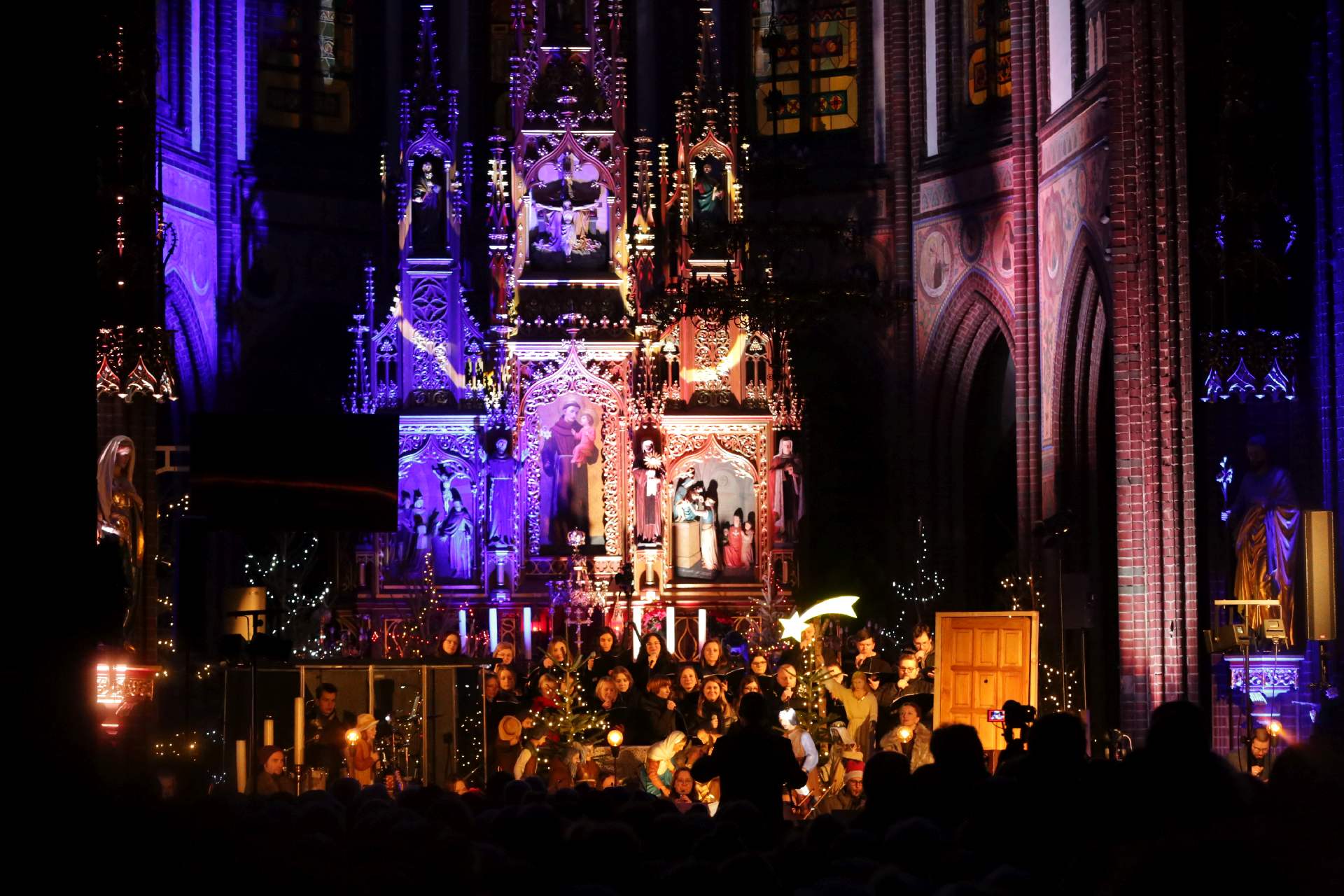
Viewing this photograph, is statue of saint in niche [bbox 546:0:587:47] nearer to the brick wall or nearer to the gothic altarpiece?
the gothic altarpiece

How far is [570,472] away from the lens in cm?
2323

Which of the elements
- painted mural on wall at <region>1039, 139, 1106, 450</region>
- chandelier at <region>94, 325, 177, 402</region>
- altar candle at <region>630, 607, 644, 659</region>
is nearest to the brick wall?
painted mural on wall at <region>1039, 139, 1106, 450</region>

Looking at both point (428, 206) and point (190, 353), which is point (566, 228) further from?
point (190, 353)

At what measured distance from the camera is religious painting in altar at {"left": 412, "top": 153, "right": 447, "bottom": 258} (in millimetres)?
23203

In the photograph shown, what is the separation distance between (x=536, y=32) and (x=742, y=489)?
20.9 feet

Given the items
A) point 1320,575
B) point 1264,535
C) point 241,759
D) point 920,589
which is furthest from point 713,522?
point 241,759

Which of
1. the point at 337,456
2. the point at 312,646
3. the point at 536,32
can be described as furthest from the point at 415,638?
the point at 536,32

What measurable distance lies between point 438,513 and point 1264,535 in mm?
10551

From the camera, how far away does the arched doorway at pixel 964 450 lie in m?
24.7

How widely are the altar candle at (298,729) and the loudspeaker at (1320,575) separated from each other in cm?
802

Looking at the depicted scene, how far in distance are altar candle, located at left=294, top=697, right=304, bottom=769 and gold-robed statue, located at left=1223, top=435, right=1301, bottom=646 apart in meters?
8.22

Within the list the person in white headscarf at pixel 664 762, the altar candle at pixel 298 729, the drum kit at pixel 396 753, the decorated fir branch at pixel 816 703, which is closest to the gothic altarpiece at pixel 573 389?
the decorated fir branch at pixel 816 703

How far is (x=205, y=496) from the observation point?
54.4 ft

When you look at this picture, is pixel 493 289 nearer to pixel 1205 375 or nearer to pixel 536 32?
pixel 536 32
